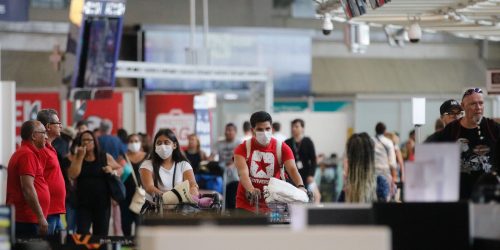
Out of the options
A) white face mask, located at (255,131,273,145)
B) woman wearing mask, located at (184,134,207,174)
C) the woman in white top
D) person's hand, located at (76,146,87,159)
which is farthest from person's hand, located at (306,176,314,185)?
white face mask, located at (255,131,273,145)

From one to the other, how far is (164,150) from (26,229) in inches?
64.9

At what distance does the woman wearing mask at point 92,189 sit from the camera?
14.7 metres

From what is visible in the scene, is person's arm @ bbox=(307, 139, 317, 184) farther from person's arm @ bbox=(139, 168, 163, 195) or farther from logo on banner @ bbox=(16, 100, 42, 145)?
person's arm @ bbox=(139, 168, 163, 195)

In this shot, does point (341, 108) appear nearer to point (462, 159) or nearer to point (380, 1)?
point (380, 1)

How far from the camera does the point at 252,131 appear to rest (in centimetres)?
1157

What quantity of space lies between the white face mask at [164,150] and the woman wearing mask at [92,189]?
3.24 meters

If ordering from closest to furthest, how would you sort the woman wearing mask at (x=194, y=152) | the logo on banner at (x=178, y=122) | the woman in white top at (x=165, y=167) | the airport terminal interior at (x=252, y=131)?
the airport terminal interior at (x=252, y=131)
the woman in white top at (x=165, y=167)
the woman wearing mask at (x=194, y=152)
the logo on banner at (x=178, y=122)

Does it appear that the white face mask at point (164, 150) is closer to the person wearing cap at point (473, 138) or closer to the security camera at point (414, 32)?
the person wearing cap at point (473, 138)

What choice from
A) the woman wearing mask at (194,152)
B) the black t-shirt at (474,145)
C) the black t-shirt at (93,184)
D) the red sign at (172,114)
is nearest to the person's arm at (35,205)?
the black t-shirt at (474,145)

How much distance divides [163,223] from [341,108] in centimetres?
2897

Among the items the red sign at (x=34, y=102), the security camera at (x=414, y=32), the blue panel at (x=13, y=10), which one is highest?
the blue panel at (x=13, y=10)

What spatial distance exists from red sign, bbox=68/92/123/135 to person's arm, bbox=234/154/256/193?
41.5 ft

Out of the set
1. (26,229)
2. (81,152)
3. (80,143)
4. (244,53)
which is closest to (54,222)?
(26,229)

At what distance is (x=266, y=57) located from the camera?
35.2 meters
